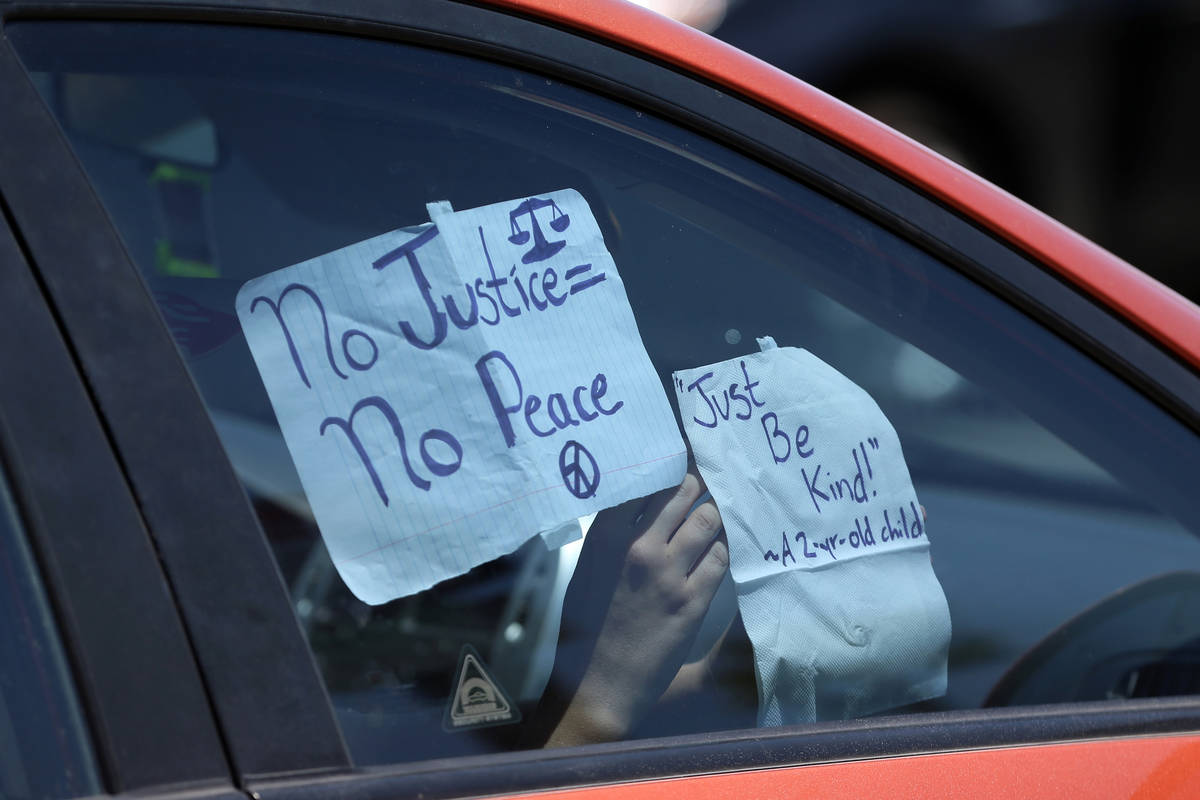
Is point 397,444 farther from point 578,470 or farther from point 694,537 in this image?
point 694,537

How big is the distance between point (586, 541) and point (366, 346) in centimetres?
27

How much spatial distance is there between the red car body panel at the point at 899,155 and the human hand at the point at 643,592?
16.2 inches

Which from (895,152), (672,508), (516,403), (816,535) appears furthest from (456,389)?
(895,152)

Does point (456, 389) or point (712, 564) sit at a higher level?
point (456, 389)

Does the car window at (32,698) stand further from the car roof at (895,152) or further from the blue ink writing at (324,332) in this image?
the car roof at (895,152)

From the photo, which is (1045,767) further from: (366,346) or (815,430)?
(366,346)

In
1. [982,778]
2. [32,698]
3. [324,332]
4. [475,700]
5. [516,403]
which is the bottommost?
[982,778]

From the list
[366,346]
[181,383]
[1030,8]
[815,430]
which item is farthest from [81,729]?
[1030,8]

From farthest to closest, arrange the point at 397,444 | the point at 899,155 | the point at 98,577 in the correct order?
1. the point at 899,155
2. the point at 397,444
3. the point at 98,577

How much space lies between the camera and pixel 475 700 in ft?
3.39

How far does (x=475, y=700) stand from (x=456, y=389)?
27 centimetres

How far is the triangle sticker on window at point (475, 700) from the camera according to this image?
102cm

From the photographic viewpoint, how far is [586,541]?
1.12m

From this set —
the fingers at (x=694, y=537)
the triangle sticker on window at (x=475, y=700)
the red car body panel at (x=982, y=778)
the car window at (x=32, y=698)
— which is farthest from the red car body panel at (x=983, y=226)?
the car window at (x=32, y=698)
